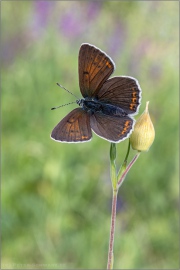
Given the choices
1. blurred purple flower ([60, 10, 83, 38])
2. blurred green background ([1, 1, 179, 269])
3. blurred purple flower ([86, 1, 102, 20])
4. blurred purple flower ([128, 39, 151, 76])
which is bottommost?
blurred green background ([1, 1, 179, 269])

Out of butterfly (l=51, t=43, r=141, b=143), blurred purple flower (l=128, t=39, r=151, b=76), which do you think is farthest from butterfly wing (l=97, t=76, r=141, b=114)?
blurred purple flower (l=128, t=39, r=151, b=76)

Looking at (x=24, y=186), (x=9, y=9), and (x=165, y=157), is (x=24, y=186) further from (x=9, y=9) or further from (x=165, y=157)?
(x=9, y=9)

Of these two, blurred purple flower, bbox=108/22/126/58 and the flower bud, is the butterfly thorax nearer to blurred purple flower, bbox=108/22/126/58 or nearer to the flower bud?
the flower bud

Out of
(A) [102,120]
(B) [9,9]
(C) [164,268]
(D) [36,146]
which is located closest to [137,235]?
(C) [164,268]

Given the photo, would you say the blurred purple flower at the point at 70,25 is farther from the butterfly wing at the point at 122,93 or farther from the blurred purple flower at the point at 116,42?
the butterfly wing at the point at 122,93

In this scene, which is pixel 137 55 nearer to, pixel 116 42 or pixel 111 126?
pixel 116 42

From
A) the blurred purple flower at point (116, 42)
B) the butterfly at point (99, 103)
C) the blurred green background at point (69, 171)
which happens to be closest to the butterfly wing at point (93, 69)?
the butterfly at point (99, 103)

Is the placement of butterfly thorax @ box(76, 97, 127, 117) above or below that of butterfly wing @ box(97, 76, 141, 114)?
below
